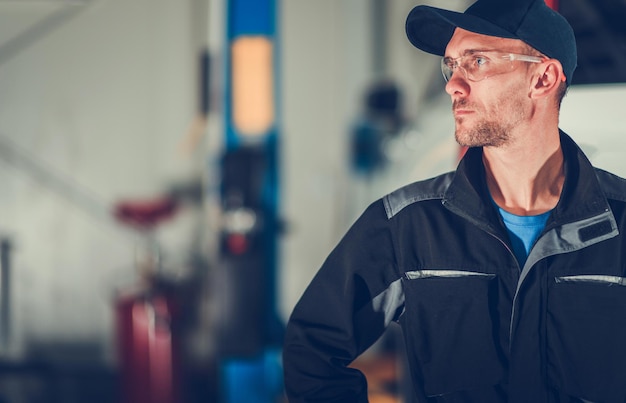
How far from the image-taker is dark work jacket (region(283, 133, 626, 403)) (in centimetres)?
166

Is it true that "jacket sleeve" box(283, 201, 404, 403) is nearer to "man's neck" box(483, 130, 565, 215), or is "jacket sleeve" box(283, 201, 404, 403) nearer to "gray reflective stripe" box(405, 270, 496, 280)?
"gray reflective stripe" box(405, 270, 496, 280)

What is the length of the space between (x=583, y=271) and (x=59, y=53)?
502 cm

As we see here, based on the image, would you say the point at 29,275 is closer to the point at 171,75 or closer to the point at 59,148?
the point at 59,148

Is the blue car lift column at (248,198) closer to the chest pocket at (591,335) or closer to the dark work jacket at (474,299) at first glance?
the dark work jacket at (474,299)

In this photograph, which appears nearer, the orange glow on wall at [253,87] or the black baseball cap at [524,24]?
the black baseball cap at [524,24]

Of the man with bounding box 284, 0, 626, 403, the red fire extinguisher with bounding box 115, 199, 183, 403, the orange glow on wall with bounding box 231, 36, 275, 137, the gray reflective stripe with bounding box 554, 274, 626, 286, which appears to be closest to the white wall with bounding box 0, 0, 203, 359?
the red fire extinguisher with bounding box 115, 199, 183, 403

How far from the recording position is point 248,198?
13.9ft

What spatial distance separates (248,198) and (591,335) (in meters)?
2.75

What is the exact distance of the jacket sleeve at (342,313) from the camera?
1757 mm

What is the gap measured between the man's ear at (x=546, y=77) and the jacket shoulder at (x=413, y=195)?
277mm

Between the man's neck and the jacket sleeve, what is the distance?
276mm

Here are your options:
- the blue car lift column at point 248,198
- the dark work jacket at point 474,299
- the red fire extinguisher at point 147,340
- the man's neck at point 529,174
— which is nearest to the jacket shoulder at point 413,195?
the dark work jacket at point 474,299

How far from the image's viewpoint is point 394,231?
1771mm

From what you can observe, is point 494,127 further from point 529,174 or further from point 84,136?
point 84,136
